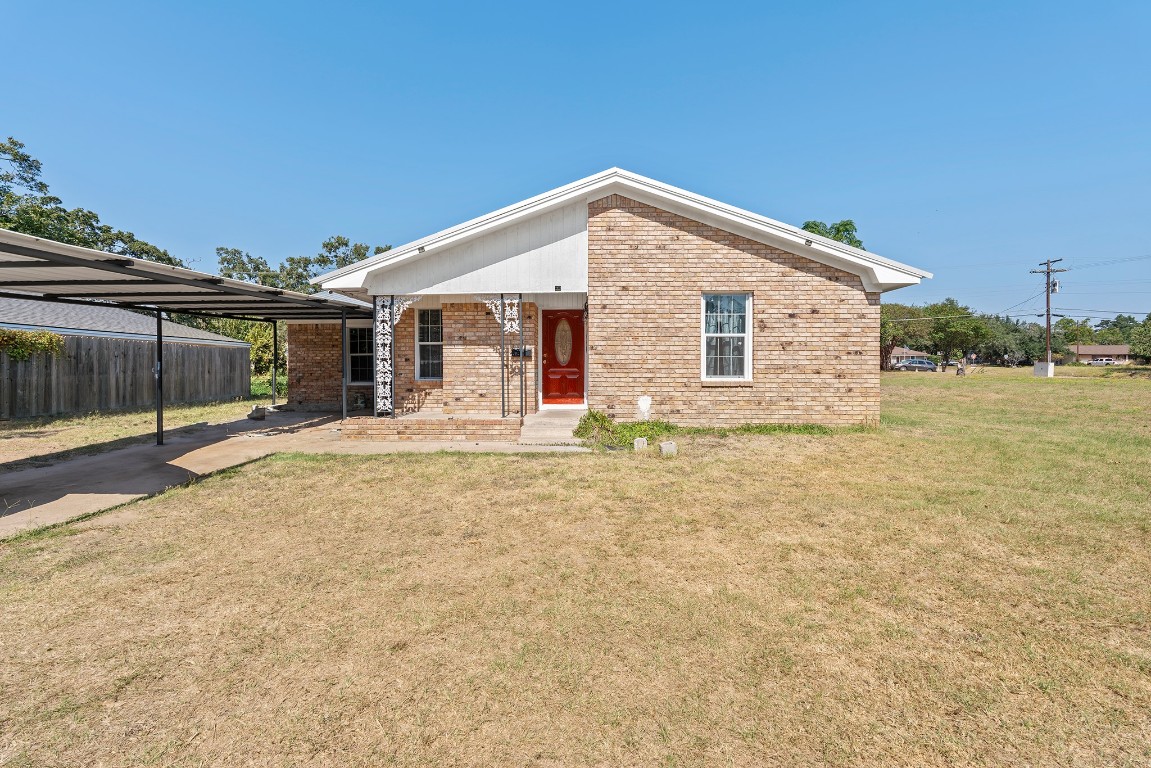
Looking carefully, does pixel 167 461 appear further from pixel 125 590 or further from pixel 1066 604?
pixel 1066 604

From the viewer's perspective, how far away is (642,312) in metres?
11.0

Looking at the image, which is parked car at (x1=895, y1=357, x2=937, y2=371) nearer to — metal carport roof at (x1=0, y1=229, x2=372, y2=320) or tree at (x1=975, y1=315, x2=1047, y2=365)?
tree at (x1=975, y1=315, x2=1047, y2=365)

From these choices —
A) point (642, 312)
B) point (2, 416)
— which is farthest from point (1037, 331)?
point (2, 416)

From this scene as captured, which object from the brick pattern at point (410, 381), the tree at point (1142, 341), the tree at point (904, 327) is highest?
the tree at point (904, 327)

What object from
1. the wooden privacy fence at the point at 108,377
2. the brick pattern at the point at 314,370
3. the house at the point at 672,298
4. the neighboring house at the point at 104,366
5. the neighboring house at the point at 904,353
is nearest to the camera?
the house at the point at 672,298

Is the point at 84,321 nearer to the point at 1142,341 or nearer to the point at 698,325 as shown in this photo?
the point at 698,325

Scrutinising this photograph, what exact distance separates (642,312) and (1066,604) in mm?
8277

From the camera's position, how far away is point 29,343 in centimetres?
1384

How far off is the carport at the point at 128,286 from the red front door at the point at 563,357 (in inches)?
180

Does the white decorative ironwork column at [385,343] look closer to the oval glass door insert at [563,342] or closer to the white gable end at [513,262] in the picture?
the white gable end at [513,262]

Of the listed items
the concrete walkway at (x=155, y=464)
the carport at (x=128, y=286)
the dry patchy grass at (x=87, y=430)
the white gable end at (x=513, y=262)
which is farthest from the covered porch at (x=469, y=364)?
the dry patchy grass at (x=87, y=430)

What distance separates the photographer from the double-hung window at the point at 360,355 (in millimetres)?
15266

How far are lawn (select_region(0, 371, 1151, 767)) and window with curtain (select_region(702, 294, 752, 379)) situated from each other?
4.88 meters

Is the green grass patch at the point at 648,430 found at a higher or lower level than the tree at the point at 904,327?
lower
